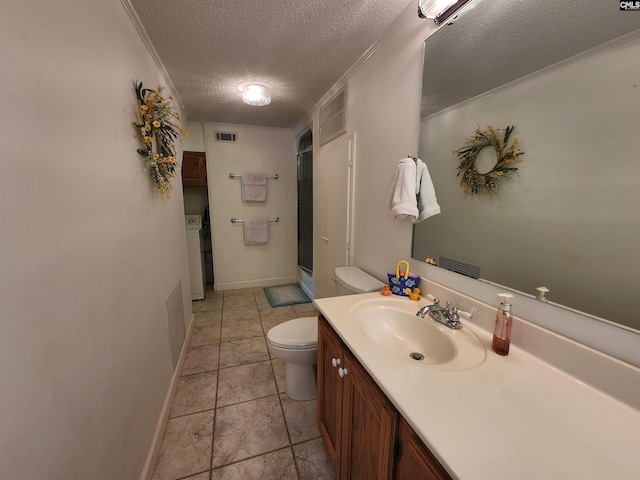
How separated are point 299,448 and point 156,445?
78cm

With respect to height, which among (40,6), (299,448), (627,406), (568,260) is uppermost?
(40,6)

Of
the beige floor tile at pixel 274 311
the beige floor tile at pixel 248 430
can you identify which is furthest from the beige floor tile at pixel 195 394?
the beige floor tile at pixel 274 311

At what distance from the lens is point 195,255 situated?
3.36m

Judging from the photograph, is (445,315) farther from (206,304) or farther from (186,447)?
(206,304)

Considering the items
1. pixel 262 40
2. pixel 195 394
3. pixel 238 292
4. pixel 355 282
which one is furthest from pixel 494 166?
pixel 238 292

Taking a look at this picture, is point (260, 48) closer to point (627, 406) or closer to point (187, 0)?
point (187, 0)

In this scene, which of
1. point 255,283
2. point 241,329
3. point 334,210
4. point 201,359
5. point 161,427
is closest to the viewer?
point 161,427

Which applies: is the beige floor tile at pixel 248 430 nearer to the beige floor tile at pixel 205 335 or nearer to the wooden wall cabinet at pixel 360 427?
the wooden wall cabinet at pixel 360 427

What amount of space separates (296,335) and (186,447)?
855mm

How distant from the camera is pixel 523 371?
2.60ft

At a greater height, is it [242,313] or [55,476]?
[55,476]

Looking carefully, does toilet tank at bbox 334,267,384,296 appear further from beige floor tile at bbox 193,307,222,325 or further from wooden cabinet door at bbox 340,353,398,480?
beige floor tile at bbox 193,307,222,325

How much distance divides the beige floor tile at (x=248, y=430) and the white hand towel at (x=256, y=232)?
237cm

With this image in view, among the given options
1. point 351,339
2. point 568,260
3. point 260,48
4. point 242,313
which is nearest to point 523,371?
point 568,260
